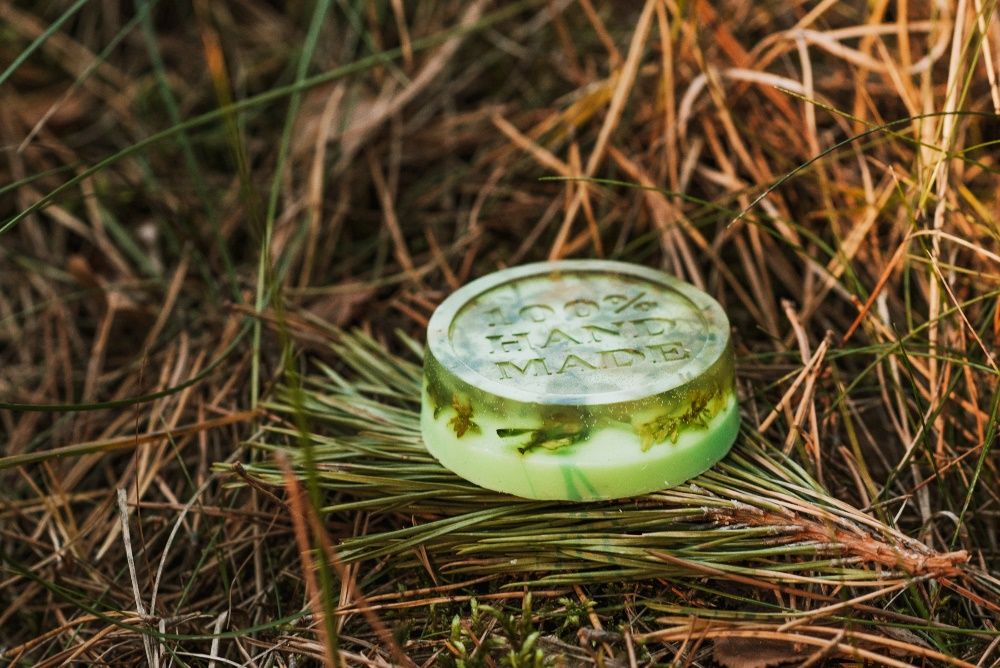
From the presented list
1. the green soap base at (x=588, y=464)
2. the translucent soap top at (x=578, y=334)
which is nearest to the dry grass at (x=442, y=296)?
the green soap base at (x=588, y=464)

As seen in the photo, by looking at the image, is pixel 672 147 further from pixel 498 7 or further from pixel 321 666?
pixel 321 666

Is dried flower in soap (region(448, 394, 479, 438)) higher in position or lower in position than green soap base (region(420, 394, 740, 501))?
higher

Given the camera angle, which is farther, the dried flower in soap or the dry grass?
the dried flower in soap

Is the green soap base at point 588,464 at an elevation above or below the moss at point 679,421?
below

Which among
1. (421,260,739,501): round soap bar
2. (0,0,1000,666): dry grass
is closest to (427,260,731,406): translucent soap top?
(421,260,739,501): round soap bar

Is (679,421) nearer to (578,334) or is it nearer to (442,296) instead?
(578,334)

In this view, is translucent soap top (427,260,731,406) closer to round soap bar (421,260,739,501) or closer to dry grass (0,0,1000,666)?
round soap bar (421,260,739,501)

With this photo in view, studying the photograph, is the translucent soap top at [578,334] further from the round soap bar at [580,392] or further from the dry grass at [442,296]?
the dry grass at [442,296]
